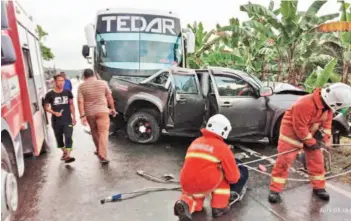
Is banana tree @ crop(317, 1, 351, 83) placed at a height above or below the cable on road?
above

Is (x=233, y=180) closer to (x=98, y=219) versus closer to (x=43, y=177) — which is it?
(x=98, y=219)

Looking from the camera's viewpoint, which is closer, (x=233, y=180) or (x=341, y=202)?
(x=233, y=180)

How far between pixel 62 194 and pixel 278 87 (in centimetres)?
518

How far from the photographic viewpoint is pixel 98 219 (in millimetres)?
4082

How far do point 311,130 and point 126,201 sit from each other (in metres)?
2.63

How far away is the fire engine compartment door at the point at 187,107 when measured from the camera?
24.5 ft

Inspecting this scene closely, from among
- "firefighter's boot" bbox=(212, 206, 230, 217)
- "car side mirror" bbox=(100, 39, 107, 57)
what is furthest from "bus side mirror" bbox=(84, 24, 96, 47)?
"firefighter's boot" bbox=(212, 206, 230, 217)

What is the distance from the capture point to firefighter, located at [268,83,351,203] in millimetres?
4406

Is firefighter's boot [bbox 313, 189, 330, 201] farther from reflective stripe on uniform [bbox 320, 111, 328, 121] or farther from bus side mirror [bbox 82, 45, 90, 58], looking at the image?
bus side mirror [bbox 82, 45, 90, 58]

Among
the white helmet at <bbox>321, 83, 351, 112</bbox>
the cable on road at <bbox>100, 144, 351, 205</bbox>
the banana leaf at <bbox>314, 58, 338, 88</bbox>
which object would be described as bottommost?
the cable on road at <bbox>100, 144, 351, 205</bbox>

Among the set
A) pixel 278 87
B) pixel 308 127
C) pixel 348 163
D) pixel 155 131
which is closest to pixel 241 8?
pixel 278 87

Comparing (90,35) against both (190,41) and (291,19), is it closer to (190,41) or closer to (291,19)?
(190,41)

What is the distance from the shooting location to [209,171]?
156 inches

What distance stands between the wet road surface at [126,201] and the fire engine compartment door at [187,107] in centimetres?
80
